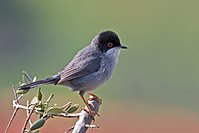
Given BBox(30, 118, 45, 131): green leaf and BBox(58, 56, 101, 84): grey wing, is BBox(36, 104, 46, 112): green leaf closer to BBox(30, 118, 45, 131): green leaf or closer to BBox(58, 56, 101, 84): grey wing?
BBox(30, 118, 45, 131): green leaf

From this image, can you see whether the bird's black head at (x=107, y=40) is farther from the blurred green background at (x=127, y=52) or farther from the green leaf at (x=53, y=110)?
the blurred green background at (x=127, y=52)

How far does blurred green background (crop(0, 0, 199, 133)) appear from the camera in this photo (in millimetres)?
12203

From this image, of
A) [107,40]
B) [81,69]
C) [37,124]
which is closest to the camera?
[37,124]

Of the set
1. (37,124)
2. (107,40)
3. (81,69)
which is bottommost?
(37,124)

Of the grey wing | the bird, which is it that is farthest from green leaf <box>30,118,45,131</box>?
the grey wing

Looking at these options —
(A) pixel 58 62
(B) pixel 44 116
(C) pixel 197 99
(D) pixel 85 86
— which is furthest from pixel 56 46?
(B) pixel 44 116

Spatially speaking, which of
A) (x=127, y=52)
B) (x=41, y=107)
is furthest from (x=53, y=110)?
(x=127, y=52)

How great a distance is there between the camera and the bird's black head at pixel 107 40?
16.2ft

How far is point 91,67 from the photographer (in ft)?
15.8

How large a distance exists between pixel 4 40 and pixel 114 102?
4.28 meters

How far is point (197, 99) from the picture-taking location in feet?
41.6

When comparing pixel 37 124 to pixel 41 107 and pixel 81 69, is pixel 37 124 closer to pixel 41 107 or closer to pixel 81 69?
pixel 41 107

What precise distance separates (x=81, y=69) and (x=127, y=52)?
10366mm

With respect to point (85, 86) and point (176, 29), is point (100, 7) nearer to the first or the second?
point (176, 29)
